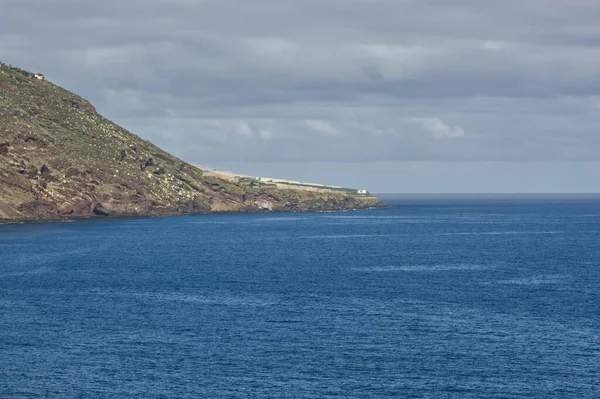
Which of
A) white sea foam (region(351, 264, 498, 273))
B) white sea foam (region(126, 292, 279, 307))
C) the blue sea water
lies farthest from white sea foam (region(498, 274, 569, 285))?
white sea foam (region(126, 292, 279, 307))

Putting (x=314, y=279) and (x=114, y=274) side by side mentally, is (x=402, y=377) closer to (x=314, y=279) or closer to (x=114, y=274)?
(x=314, y=279)

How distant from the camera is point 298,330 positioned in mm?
101625

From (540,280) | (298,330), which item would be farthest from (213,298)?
(540,280)

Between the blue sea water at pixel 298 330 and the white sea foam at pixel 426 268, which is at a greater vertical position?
the white sea foam at pixel 426 268

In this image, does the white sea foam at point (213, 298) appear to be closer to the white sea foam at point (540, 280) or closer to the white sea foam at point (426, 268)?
the white sea foam at point (426, 268)

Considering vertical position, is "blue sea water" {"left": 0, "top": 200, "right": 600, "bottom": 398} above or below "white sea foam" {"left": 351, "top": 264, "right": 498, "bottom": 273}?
below

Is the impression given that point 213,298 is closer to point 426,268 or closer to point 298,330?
point 298,330

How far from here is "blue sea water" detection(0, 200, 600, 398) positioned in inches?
3164

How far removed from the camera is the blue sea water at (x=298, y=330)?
8038cm

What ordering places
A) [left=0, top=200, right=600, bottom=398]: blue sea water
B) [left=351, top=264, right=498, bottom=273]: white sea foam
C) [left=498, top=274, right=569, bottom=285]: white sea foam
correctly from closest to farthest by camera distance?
[left=0, top=200, right=600, bottom=398]: blue sea water
[left=498, top=274, right=569, bottom=285]: white sea foam
[left=351, top=264, right=498, bottom=273]: white sea foam

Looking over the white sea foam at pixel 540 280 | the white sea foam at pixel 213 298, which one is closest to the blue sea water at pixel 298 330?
the white sea foam at pixel 213 298

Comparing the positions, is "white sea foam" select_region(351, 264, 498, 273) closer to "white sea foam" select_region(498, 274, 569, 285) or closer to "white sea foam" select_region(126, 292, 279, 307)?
"white sea foam" select_region(498, 274, 569, 285)

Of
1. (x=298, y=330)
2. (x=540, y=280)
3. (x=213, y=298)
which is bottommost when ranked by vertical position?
(x=298, y=330)

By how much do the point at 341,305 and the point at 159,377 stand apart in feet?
136
